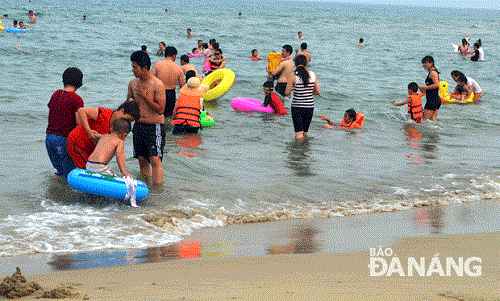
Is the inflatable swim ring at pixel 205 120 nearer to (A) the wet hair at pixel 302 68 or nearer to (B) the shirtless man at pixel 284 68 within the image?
(B) the shirtless man at pixel 284 68

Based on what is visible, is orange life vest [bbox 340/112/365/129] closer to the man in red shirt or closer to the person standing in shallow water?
the person standing in shallow water

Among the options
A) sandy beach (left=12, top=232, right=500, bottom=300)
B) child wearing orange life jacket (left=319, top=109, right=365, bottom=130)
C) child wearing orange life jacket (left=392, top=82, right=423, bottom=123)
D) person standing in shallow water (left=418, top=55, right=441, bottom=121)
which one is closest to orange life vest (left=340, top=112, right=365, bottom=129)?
child wearing orange life jacket (left=319, top=109, right=365, bottom=130)

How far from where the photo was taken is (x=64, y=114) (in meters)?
6.12

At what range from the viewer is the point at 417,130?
1171 centimetres

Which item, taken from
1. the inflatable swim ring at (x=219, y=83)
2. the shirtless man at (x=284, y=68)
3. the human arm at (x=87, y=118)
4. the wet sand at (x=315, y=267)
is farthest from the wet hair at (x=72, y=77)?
the inflatable swim ring at (x=219, y=83)

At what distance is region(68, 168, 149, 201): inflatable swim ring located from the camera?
5.81 meters

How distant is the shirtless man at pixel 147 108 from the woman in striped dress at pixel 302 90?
2.83 metres

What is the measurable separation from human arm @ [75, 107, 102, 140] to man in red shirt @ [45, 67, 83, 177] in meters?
0.17

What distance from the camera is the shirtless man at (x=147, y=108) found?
6043mm

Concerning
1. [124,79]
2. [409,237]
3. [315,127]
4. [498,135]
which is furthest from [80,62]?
[409,237]

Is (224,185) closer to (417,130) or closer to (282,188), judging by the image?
(282,188)

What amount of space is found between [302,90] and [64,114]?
3942 mm

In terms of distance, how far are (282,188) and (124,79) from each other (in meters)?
11.4

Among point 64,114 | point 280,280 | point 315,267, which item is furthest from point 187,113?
point 280,280
